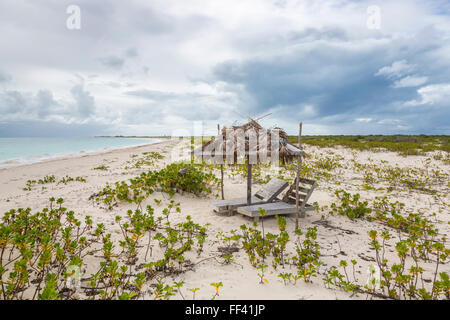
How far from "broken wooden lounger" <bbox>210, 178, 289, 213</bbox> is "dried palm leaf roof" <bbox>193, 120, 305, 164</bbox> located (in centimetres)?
121

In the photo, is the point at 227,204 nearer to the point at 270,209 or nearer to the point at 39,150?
the point at 270,209

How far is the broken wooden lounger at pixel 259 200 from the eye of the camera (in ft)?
22.2

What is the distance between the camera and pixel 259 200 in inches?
293

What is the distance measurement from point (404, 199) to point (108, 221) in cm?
1086

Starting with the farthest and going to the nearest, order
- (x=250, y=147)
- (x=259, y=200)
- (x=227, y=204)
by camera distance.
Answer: (x=259, y=200), (x=227, y=204), (x=250, y=147)

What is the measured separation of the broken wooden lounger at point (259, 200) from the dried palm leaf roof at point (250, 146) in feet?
3.98

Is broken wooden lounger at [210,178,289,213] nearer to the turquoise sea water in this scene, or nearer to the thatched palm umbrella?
the thatched palm umbrella

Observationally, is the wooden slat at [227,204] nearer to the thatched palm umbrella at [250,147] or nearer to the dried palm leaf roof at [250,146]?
the thatched palm umbrella at [250,147]

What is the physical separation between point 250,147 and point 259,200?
2031mm

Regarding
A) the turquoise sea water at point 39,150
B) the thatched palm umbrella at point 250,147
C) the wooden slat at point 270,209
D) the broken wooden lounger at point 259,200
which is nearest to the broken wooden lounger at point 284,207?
the wooden slat at point 270,209

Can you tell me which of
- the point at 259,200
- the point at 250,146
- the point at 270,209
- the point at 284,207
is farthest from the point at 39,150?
the point at 284,207

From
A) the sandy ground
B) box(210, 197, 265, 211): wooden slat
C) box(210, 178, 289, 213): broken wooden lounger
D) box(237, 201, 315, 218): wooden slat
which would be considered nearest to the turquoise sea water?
the sandy ground
